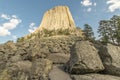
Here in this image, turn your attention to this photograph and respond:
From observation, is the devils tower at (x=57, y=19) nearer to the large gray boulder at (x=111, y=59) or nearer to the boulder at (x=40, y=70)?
the boulder at (x=40, y=70)

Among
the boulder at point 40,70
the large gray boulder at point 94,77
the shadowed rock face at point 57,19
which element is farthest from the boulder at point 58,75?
the shadowed rock face at point 57,19

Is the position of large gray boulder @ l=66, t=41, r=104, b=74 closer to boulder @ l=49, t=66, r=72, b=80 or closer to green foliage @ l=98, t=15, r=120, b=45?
boulder @ l=49, t=66, r=72, b=80

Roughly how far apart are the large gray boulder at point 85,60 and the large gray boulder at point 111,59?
0.58m

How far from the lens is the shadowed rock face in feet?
484

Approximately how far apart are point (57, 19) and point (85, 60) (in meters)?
139

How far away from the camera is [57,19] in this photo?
152250 mm

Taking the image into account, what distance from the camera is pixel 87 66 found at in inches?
575

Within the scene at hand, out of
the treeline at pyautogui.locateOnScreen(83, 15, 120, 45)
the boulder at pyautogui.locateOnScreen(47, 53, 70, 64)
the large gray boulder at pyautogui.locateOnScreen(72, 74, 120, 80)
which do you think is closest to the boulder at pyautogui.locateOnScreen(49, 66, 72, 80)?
the large gray boulder at pyautogui.locateOnScreen(72, 74, 120, 80)

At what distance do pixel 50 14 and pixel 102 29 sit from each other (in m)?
106

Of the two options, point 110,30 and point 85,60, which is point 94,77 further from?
point 110,30

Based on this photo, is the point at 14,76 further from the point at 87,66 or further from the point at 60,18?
the point at 60,18

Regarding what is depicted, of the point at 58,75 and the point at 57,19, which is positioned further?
the point at 57,19

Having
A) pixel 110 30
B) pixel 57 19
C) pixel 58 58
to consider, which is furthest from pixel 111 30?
pixel 57 19

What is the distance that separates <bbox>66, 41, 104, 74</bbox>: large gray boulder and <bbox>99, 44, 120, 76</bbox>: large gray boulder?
577 millimetres
